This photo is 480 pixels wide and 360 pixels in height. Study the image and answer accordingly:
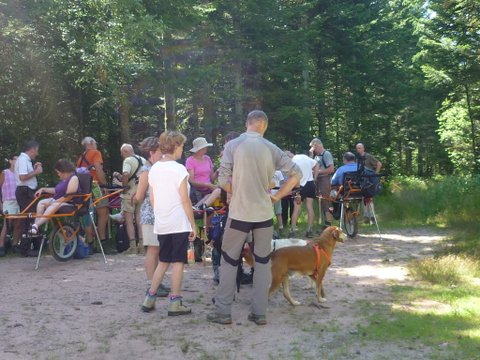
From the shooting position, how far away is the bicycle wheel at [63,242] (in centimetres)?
805

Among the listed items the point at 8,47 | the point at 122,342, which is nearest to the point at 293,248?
the point at 122,342

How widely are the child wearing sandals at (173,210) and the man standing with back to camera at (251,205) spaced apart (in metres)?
0.40

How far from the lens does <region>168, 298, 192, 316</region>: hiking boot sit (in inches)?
207

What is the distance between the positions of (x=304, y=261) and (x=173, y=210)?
4.78 feet

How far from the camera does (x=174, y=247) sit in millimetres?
5215

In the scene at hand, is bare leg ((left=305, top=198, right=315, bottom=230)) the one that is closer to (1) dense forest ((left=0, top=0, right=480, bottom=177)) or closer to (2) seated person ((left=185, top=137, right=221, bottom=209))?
(2) seated person ((left=185, top=137, right=221, bottom=209))

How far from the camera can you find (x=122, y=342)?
179 inches

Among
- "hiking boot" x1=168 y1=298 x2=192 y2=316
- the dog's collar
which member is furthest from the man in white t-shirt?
"hiking boot" x1=168 y1=298 x2=192 y2=316

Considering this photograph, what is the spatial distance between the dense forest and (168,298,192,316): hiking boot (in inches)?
331

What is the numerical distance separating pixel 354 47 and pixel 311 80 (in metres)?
2.68

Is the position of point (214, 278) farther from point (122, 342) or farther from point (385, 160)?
point (385, 160)

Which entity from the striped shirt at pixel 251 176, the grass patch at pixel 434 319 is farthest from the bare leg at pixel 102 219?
the grass patch at pixel 434 319

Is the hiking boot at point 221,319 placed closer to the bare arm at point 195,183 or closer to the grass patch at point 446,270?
the grass patch at point 446,270

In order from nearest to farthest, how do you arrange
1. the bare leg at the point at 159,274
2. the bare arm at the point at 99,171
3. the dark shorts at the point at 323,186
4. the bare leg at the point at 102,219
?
the bare leg at the point at 159,274 → the bare leg at the point at 102,219 → the bare arm at the point at 99,171 → the dark shorts at the point at 323,186
